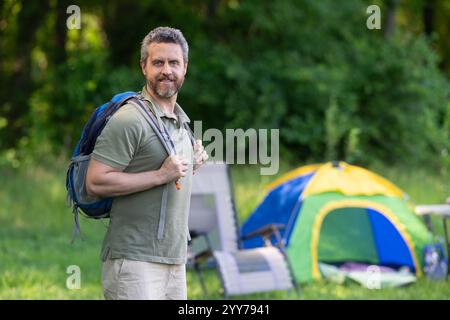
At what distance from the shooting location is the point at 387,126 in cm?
1278

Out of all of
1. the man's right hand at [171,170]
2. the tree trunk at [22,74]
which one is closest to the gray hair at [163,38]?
the man's right hand at [171,170]

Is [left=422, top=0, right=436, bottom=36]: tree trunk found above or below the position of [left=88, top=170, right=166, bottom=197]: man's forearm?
above

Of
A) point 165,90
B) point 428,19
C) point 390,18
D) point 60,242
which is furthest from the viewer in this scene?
point 428,19

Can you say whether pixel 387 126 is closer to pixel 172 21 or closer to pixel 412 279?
pixel 172 21

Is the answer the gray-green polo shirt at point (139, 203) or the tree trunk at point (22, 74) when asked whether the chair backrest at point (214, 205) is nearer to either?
the gray-green polo shirt at point (139, 203)

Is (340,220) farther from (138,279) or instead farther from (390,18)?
(390,18)

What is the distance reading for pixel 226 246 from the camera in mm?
6883

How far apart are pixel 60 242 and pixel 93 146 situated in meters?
4.91

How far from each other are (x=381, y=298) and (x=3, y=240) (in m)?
3.68

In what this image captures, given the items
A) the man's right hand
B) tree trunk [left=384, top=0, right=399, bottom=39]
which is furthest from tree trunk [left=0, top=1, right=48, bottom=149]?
the man's right hand

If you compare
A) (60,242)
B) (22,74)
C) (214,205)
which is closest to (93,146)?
(214,205)

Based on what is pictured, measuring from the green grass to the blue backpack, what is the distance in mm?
692

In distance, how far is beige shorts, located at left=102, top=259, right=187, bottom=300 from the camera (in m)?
2.89

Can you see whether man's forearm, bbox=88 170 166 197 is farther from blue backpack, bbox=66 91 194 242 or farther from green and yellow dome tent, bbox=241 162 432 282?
green and yellow dome tent, bbox=241 162 432 282
